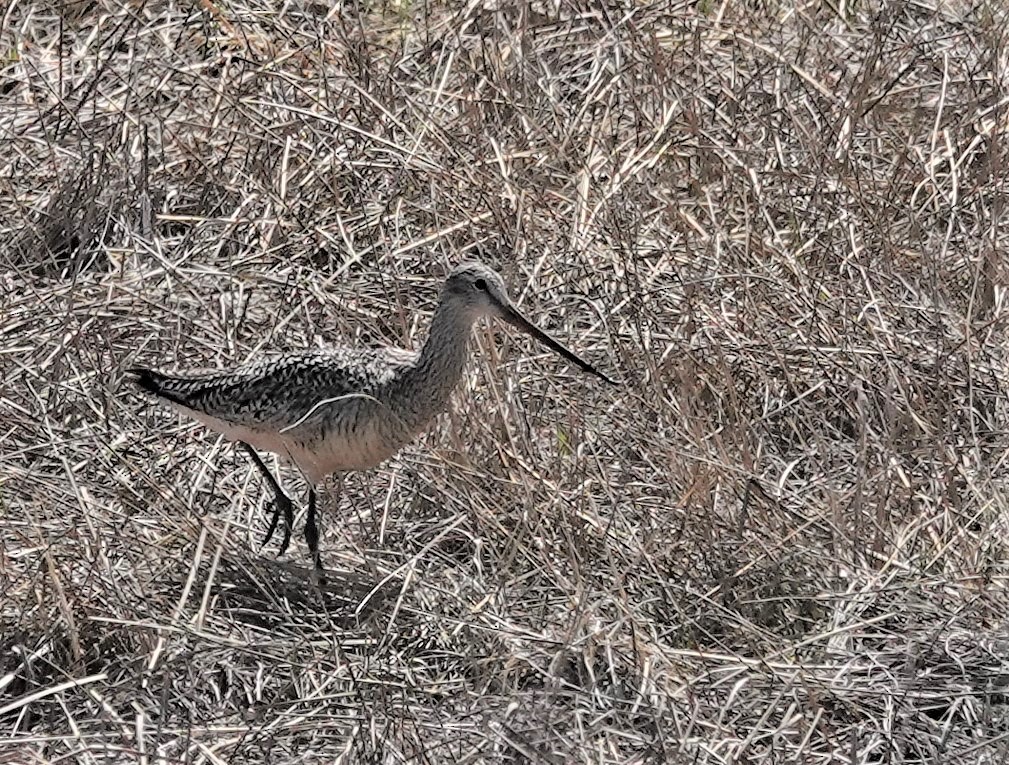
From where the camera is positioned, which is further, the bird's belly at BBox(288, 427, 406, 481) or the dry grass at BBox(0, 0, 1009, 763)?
the bird's belly at BBox(288, 427, 406, 481)

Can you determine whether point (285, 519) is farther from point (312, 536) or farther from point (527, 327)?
point (527, 327)

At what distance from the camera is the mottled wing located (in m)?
4.75

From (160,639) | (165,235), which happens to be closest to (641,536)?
(160,639)

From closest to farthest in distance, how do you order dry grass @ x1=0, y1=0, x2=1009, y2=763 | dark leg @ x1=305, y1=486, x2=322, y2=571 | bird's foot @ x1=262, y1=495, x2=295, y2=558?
dry grass @ x1=0, y1=0, x2=1009, y2=763
dark leg @ x1=305, y1=486, x2=322, y2=571
bird's foot @ x1=262, y1=495, x2=295, y2=558

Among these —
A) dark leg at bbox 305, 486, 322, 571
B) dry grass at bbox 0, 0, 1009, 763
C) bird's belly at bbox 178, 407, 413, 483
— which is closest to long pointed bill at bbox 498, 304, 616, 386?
dry grass at bbox 0, 0, 1009, 763

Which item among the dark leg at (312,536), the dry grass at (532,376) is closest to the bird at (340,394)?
the dark leg at (312,536)

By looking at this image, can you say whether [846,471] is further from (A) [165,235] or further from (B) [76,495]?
(A) [165,235]

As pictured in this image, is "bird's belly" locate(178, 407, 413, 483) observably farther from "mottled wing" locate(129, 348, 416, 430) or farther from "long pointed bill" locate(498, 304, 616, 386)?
"long pointed bill" locate(498, 304, 616, 386)

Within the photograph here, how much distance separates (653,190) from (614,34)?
0.82 metres

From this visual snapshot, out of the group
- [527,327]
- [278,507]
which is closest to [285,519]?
[278,507]

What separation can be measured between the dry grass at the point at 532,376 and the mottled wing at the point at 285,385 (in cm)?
26

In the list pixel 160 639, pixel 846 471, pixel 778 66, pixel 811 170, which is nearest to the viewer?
pixel 160 639

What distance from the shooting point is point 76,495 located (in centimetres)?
450

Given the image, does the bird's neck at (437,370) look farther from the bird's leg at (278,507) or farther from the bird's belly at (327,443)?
the bird's leg at (278,507)
